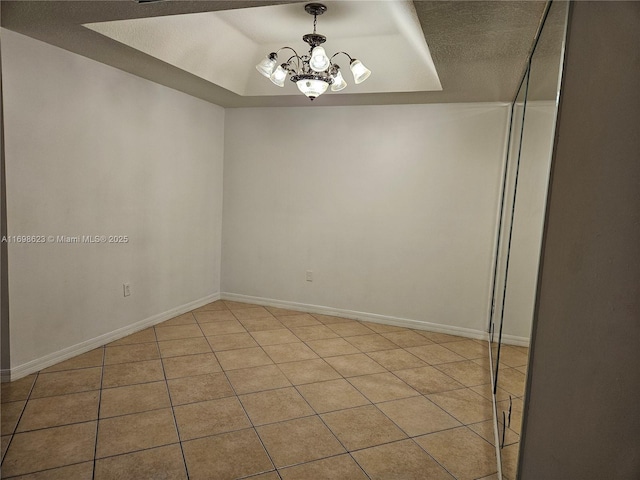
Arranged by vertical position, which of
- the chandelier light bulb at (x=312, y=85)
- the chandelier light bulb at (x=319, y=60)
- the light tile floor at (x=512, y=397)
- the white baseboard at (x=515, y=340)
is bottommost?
the light tile floor at (x=512, y=397)

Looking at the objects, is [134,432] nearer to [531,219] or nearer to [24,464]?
[24,464]

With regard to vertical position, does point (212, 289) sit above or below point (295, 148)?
below

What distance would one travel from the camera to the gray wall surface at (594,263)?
940 mm

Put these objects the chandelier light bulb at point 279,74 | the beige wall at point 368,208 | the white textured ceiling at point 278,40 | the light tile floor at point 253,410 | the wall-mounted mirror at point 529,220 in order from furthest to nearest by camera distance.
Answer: the beige wall at point 368,208, the chandelier light bulb at point 279,74, the white textured ceiling at point 278,40, the light tile floor at point 253,410, the wall-mounted mirror at point 529,220

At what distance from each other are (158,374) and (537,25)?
10.0 feet

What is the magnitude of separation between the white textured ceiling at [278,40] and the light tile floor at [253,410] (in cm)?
222

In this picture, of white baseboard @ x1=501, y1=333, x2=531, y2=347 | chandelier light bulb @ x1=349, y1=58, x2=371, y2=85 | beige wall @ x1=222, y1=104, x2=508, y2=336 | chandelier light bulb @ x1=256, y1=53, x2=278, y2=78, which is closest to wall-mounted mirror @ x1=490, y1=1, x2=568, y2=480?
white baseboard @ x1=501, y1=333, x2=531, y2=347

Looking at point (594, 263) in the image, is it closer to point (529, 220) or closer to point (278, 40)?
point (529, 220)

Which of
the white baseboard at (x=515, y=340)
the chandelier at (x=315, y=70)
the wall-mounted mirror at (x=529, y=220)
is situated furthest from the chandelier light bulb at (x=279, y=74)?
the white baseboard at (x=515, y=340)

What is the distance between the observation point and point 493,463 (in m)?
2.18

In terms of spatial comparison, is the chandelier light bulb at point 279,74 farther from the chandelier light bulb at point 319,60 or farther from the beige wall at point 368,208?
the beige wall at point 368,208

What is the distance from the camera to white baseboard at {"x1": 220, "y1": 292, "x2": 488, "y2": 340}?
13.6ft

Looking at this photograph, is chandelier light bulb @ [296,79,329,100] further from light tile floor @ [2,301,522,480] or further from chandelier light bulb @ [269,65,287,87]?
light tile floor @ [2,301,522,480]

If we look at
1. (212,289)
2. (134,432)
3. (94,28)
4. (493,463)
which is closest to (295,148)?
(212,289)
